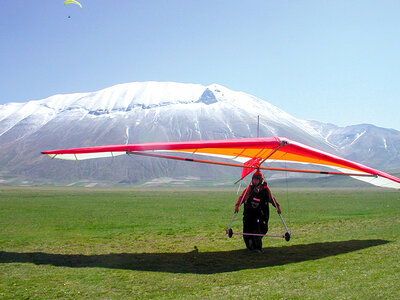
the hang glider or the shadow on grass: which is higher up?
the hang glider

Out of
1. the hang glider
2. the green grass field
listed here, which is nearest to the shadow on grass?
the green grass field

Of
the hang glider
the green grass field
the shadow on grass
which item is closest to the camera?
the green grass field

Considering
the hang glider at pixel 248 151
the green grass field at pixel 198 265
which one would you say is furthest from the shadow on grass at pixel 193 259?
the hang glider at pixel 248 151

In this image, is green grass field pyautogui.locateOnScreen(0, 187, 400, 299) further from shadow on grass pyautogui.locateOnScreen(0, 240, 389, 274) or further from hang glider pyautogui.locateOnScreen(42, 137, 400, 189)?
hang glider pyautogui.locateOnScreen(42, 137, 400, 189)

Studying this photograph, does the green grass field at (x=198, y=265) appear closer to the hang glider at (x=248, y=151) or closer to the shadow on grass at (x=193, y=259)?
the shadow on grass at (x=193, y=259)

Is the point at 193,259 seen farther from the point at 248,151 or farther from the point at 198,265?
the point at 248,151

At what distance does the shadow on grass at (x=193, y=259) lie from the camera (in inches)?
326

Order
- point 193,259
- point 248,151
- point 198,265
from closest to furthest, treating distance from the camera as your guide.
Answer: point 198,265
point 193,259
point 248,151

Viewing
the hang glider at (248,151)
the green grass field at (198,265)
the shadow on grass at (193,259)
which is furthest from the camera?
the hang glider at (248,151)

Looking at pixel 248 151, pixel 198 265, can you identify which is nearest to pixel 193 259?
pixel 198 265

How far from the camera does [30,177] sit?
17775cm

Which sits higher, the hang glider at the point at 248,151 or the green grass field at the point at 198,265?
the hang glider at the point at 248,151

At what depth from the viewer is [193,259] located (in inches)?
356

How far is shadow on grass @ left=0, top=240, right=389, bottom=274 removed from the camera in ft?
27.2
